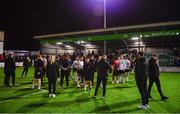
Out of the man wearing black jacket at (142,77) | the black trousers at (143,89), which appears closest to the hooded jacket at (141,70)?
the man wearing black jacket at (142,77)

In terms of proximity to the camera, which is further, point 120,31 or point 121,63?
point 120,31

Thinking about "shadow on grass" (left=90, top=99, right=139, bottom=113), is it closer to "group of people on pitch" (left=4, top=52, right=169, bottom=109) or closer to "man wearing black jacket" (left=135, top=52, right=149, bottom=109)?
"man wearing black jacket" (left=135, top=52, right=149, bottom=109)

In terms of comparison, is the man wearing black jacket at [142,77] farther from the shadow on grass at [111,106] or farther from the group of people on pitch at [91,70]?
the shadow on grass at [111,106]

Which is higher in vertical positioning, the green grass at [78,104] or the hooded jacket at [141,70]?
the hooded jacket at [141,70]

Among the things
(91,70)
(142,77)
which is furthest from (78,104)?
(91,70)

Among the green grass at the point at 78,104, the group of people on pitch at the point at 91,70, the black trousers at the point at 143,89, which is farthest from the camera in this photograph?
the group of people on pitch at the point at 91,70

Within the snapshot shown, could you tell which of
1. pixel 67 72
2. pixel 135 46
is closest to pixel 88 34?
pixel 135 46

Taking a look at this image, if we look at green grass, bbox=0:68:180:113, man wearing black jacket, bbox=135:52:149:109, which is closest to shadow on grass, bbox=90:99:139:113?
green grass, bbox=0:68:180:113

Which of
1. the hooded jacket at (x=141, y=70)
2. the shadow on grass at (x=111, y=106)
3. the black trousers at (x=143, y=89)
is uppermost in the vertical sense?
the hooded jacket at (x=141, y=70)

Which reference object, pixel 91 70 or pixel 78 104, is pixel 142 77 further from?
pixel 91 70

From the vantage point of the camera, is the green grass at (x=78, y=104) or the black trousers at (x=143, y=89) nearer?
the green grass at (x=78, y=104)

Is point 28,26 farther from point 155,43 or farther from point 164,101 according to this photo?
point 164,101

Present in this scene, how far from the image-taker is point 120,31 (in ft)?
88.9

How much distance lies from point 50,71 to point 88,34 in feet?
65.3
